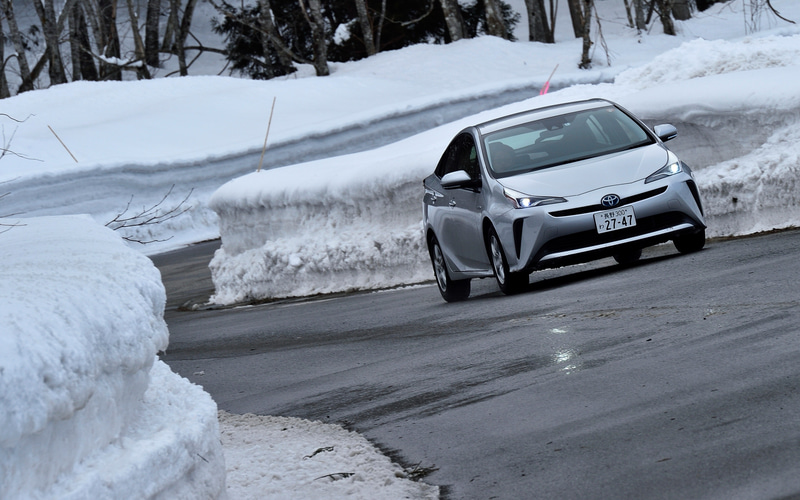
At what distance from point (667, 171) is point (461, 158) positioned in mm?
2336

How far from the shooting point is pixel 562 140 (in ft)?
39.5

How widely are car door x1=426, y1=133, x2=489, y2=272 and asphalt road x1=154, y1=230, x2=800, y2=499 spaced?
0.45 meters

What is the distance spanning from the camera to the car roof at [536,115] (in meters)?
12.6

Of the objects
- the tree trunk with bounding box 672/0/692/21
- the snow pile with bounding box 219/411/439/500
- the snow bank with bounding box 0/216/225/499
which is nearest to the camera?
the snow bank with bounding box 0/216/225/499

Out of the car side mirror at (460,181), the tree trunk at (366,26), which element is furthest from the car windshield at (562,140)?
the tree trunk at (366,26)

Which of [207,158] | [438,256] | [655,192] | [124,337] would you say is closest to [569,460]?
[124,337]

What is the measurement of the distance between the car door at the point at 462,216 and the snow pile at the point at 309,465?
4627 millimetres

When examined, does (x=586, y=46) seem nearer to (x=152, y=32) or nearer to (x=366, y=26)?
(x=366, y=26)

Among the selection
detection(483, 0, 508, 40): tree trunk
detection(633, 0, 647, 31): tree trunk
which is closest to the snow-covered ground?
detection(633, 0, 647, 31): tree trunk

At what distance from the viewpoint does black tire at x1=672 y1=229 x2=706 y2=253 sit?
11734 mm

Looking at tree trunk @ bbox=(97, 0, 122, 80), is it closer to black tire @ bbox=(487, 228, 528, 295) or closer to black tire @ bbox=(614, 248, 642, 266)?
black tire @ bbox=(614, 248, 642, 266)

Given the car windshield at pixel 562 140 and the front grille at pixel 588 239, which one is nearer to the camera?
the front grille at pixel 588 239

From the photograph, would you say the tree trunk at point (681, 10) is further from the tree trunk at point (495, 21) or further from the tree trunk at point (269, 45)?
the tree trunk at point (269, 45)

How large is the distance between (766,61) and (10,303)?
45.6 feet
